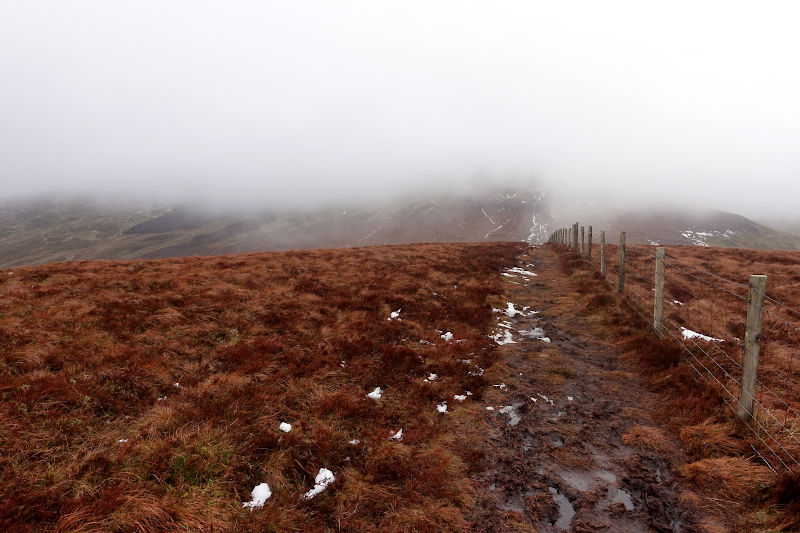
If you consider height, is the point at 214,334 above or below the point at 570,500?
above

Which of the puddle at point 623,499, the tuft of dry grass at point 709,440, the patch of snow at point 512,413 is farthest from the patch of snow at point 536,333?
the puddle at point 623,499

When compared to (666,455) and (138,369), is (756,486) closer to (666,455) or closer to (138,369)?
(666,455)

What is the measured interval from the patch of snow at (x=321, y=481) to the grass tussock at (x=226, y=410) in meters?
0.08

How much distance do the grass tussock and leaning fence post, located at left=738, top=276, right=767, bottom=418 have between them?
4450 millimetres

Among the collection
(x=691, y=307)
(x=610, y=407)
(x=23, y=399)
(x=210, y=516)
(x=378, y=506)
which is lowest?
(x=691, y=307)

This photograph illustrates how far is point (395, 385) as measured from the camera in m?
7.56

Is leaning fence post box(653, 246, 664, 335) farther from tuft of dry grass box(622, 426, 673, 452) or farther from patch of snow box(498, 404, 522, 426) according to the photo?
patch of snow box(498, 404, 522, 426)

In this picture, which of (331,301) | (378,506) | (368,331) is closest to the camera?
(378,506)

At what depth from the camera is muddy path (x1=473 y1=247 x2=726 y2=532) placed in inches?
175

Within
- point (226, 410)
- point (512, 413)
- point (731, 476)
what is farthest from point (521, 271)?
point (226, 410)

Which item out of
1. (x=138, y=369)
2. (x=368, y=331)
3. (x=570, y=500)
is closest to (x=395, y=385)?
(x=368, y=331)

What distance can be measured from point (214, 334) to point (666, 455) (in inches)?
402

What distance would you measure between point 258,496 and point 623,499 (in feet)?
16.1

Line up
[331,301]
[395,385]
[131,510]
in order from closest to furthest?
[131,510]
[395,385]
[331,301]
